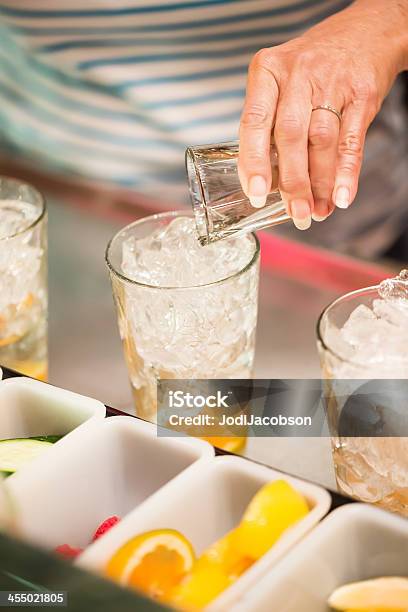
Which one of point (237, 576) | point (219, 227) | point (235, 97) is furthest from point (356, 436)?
point (235, 97)

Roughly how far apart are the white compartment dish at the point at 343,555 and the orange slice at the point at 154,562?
0.29 ft

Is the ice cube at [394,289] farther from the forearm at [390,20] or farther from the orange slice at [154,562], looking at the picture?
the forearm at [390,20]

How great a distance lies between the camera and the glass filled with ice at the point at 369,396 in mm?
908

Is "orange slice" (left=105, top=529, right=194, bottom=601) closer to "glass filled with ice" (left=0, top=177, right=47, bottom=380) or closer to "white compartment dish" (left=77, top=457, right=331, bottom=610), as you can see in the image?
"white compartment dish" (left=77, top=457, right=331, bottom=610)

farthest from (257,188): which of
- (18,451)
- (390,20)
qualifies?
(390,20)

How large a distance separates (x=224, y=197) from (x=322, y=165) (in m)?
0.14

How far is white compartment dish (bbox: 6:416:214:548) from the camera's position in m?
0.90

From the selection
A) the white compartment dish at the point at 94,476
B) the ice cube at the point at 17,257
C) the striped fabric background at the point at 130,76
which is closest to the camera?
the white compartment dish at the point at 94,476

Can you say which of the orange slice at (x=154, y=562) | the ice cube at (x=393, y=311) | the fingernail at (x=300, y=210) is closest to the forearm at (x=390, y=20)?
the fingernail at (x=300, y=210)

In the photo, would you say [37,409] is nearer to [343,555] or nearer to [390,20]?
[343,555]

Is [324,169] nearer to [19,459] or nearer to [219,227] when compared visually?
[219,227]

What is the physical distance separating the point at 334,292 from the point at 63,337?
0.47 meters

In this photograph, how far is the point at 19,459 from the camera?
946 mm

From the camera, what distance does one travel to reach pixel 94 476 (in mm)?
956
